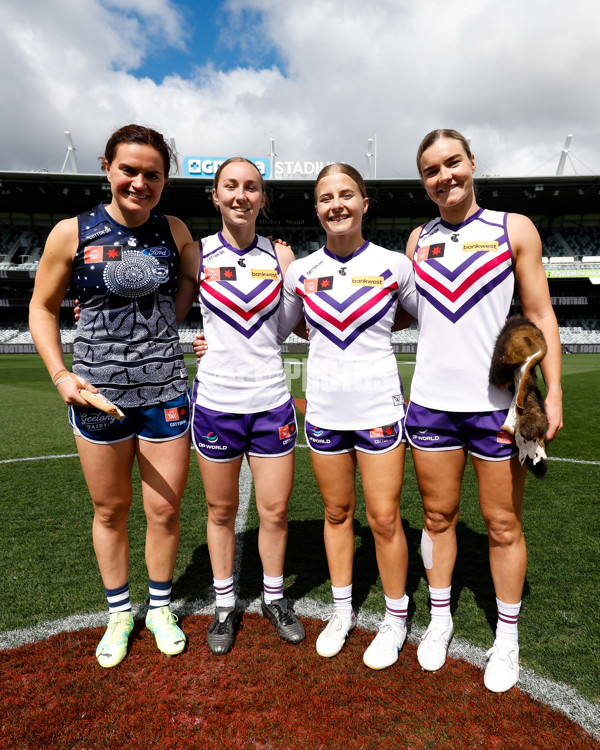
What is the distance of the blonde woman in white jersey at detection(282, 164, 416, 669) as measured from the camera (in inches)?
87.8

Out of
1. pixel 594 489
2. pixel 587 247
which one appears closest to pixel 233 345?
pixel 594 489

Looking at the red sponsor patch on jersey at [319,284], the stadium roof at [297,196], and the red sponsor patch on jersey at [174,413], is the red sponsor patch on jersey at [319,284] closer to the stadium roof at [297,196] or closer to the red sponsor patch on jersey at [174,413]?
the red sponsor patch on jersey at [174,413]

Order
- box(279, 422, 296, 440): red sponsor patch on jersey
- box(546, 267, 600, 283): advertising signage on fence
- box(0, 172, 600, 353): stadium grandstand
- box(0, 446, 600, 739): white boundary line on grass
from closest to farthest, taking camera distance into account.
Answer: box(0, 446, 600, 739): white boundary line on grass < box(279, 422, 296, 440): red sponsor patch on jersey < box(0, 172, 600, 353): stadium grandstand < box(546, 267, 600, 283): advertising signage on fence

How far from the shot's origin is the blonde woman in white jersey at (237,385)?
235 centimetres

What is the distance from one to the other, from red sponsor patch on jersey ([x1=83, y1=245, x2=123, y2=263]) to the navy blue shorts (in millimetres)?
667

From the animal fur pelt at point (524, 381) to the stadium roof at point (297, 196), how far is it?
2698 cm

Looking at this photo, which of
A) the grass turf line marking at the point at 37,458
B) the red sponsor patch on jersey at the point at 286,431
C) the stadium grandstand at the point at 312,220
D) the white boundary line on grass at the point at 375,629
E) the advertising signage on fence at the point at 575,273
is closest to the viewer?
the white boundary line on grass at the point at 375,629

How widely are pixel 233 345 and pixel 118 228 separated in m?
0.75

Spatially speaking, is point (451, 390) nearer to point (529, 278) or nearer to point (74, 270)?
point (529, 278)

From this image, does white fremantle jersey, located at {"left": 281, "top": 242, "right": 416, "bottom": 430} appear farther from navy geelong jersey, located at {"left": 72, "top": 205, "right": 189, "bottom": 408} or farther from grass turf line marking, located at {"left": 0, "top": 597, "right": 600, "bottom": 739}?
grass turf line marking, located at {"left": 0, "top": 597, "right": 600, "bottom": 739}

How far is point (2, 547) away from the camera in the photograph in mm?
3404

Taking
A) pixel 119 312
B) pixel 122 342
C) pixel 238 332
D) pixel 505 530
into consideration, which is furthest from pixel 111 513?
pixel 505 530

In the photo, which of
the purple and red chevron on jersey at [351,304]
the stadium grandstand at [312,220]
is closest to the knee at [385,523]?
the purple and red chevron on jersey at [351,304]

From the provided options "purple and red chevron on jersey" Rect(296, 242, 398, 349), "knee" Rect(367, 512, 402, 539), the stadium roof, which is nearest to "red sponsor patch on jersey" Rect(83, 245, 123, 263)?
"purple and red chevron on jersey" Rect(296, 242, 398, 349)
